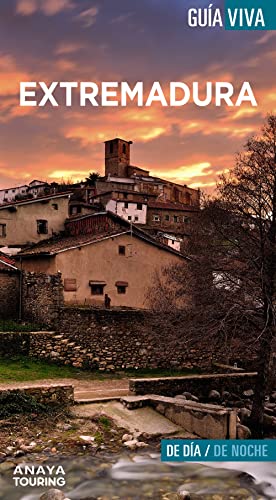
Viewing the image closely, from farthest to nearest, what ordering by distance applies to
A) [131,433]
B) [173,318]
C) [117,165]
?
[117,165] → [173,318] → [131,433]

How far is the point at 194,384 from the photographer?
15086 millimetres

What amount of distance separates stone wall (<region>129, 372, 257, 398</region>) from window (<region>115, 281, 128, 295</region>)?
756 centimetres

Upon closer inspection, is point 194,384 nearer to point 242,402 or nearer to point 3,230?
point 242,402

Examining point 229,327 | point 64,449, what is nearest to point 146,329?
point 229,327

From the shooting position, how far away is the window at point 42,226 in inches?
1121

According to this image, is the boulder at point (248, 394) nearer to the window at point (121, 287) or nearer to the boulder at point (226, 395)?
the boulder at point (226, 395)

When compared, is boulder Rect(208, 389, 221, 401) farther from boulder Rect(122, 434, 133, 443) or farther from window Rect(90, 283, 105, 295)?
window Rect(90, 283, 105, 295)

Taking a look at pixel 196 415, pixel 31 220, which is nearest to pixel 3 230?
pixel 31 220

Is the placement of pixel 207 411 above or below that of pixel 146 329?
below

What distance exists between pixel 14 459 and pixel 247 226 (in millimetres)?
7136

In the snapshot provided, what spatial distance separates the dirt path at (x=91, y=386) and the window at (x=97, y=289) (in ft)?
20.7

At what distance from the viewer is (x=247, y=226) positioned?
40.4 feet

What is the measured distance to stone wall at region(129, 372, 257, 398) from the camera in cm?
1384

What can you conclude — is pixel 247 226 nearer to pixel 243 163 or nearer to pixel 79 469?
pixel 243 163
